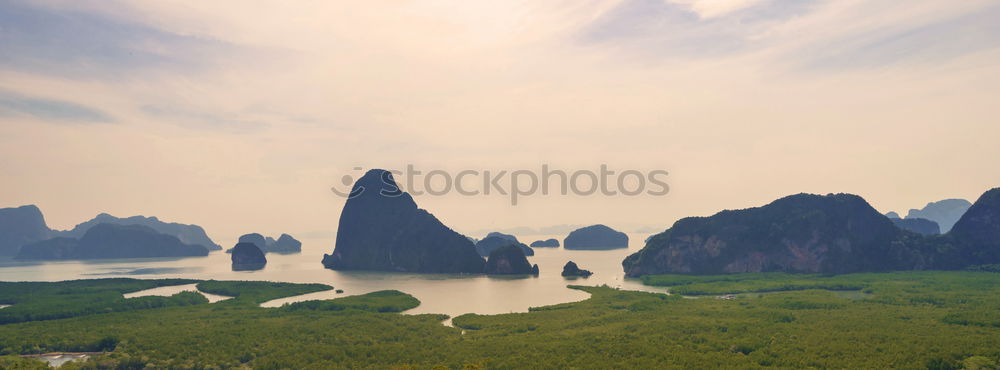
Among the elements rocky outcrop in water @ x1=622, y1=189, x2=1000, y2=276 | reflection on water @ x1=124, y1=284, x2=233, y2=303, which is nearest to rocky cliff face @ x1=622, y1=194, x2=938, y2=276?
rocky outcrop in water @ x1=622, y1=189, x2=1000, y2=276

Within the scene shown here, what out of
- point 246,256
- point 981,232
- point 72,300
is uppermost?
point 981,232

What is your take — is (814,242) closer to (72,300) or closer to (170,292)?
(170,292)

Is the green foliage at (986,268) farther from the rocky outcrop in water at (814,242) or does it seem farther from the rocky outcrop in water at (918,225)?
the rocky outcrop in water at (918,225)

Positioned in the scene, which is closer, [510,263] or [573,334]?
[573,334]

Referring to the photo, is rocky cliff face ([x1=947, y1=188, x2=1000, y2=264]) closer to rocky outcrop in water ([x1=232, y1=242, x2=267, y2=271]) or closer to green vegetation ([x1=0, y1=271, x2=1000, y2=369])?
green vegetation ([x1=0, y1=271, x2=1000, y2=369])

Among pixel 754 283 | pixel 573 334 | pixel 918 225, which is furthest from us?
pixel 918 225

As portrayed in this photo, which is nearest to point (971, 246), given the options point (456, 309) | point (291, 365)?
point (456, 309)

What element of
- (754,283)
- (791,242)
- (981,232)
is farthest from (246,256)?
(981,232)
